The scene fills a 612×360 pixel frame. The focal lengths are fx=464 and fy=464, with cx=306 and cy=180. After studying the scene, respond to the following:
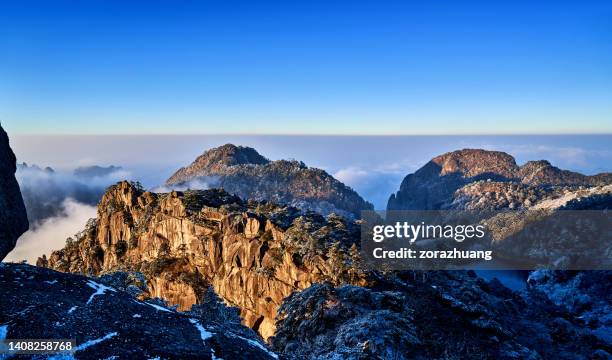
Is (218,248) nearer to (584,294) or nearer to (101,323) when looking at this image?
(101,323)

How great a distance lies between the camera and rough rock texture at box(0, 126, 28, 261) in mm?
24625

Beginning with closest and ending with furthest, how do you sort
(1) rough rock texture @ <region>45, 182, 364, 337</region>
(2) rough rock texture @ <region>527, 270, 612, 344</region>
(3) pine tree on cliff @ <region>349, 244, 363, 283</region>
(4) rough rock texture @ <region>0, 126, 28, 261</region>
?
(4) rough rock texture @ <region>0, 126, 28, 261</region> < (3) pine tree on cliff @ <region>349, 244, 363, 283</region> < (1) rough rock texture @ <region>45, 182, 364, 337</region> < (2) rough rock texture @ <region>527, 270, 612, 344</region>

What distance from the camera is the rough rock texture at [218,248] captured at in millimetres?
67250

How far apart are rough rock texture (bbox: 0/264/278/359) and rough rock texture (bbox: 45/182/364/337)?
3061cm

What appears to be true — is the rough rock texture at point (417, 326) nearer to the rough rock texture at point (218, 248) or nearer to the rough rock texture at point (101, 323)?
the rough rock texture at point (101, 323)

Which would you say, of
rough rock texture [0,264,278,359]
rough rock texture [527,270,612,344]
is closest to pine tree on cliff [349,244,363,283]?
rough rock texture [0,264,278,359]

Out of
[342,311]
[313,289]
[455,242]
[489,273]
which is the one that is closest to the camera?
[342,311]

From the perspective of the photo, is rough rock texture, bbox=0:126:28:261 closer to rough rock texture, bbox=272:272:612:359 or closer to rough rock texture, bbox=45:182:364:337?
rough rock texture, bbox=272:272:612:359

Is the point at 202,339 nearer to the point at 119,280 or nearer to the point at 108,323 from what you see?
the point at 108,323

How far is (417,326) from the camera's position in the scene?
141ft

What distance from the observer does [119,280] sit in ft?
174

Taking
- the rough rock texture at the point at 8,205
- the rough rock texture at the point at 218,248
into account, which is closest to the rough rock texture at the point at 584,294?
the rough rock texture at the point at 218,248

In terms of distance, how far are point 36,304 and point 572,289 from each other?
379ft

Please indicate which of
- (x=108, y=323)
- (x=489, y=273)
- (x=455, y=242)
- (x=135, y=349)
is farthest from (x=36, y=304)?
(x=489, y=273)
